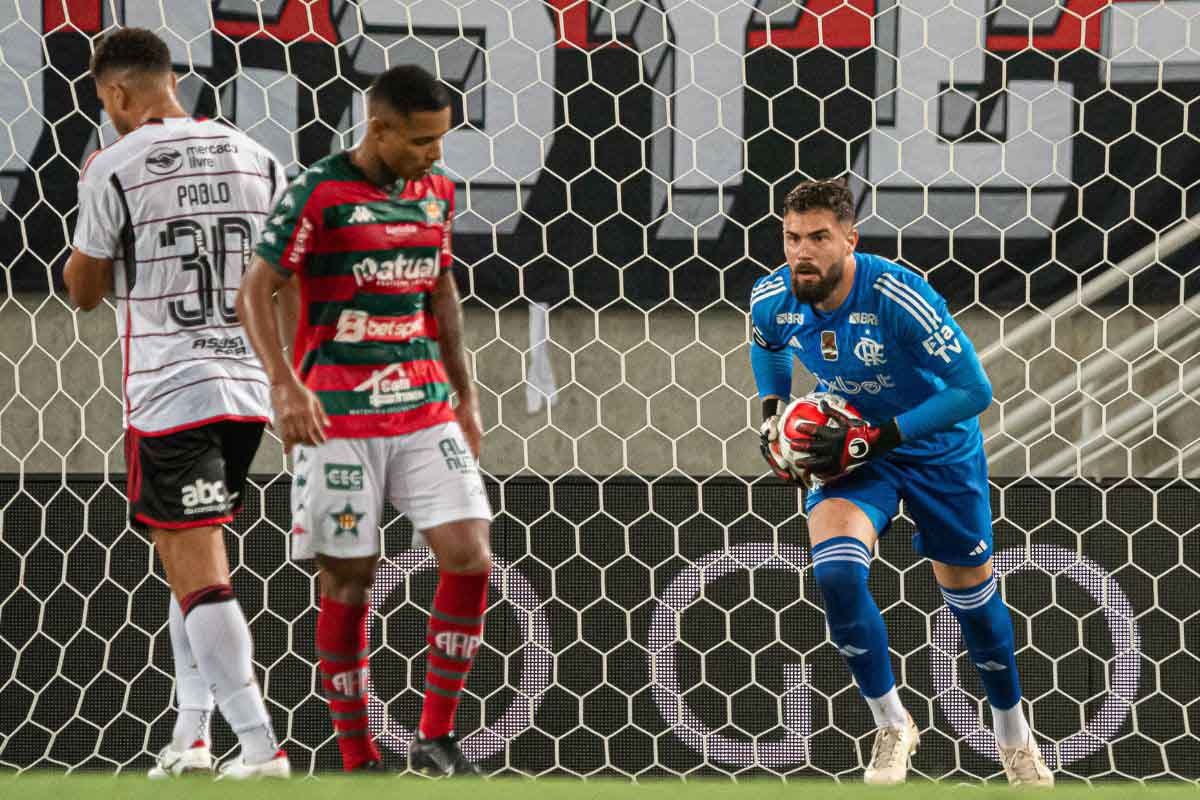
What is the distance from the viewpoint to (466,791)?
74.6 inches

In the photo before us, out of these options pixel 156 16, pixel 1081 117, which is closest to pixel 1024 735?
pixel 1081 117

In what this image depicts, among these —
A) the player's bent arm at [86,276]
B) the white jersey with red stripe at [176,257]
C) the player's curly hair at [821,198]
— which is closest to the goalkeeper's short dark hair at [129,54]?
the white jersey with red stripe at [176,257]

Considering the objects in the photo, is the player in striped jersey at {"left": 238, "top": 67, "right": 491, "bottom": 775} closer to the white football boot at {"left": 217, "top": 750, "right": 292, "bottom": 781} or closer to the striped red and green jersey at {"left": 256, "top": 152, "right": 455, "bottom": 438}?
the striped red and green jersey at {"left": 256, "top": 152, "right": 455, "bottom": 438}

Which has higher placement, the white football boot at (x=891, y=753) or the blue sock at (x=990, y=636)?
the blue sock at (x=990, y=636)

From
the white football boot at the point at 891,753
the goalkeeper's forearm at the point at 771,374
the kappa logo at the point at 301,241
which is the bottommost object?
the white football boot at the point at 891,753

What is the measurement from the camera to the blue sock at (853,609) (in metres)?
3.11

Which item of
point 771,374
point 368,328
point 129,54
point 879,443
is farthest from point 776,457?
point 129,54

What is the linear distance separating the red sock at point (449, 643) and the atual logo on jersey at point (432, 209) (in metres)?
0.67

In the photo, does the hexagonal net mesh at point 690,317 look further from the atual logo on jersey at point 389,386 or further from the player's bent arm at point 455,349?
the atual logo on jersey at point 389,386

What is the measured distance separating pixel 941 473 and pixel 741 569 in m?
0.77

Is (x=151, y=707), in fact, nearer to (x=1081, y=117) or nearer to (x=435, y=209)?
(x=435, y=209)

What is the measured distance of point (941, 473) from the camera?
3.35 metres

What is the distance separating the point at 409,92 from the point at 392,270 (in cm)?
33

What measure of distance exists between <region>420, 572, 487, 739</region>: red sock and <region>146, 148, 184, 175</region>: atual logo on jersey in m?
0.93
